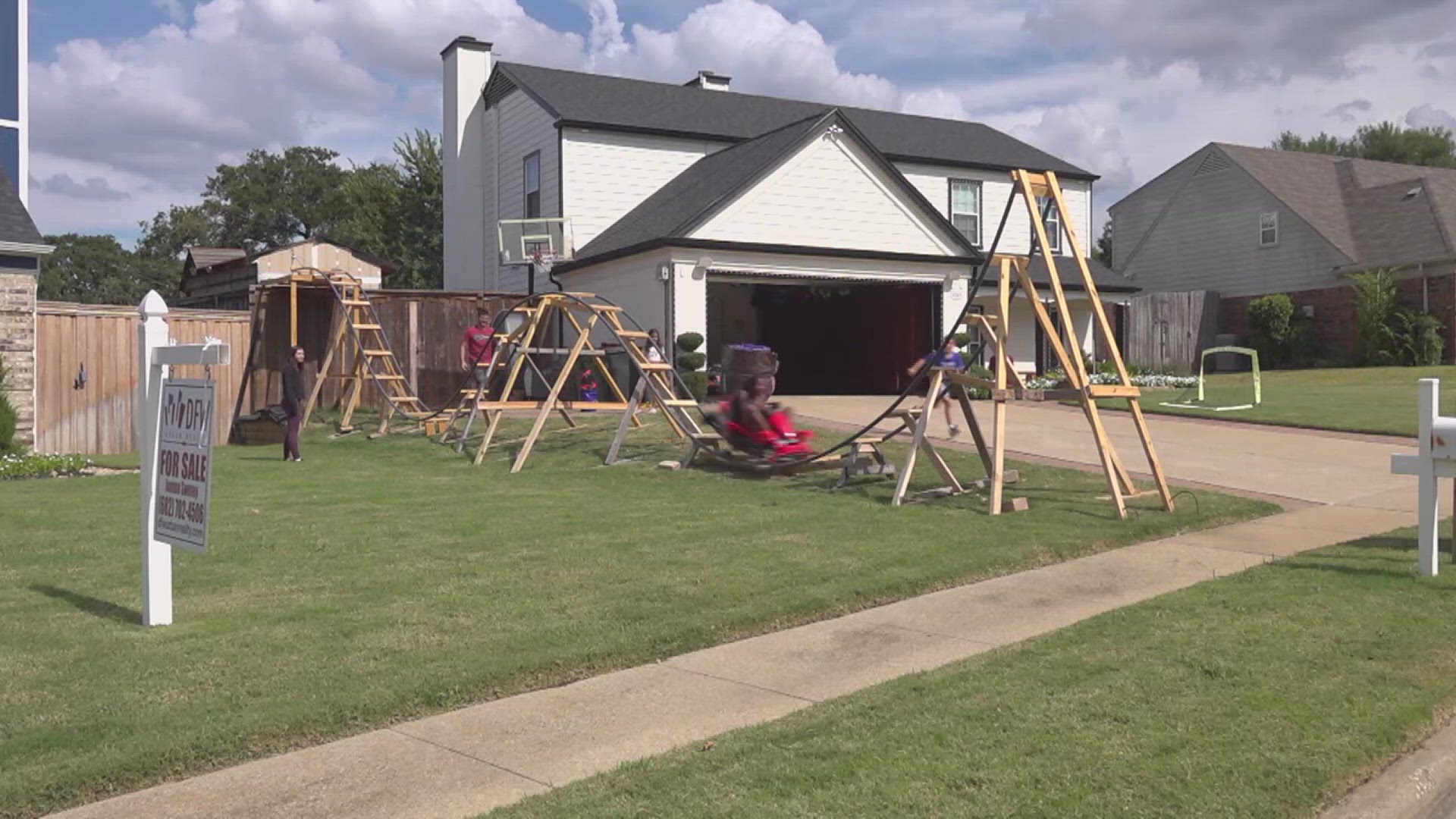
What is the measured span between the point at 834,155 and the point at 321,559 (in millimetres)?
18000

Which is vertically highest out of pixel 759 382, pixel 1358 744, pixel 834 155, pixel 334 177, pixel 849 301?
pixel 334 177

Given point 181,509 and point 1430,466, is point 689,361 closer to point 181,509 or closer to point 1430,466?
point 1430,466

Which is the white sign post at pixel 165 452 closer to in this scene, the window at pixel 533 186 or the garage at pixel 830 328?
the garage at pixel 830 328

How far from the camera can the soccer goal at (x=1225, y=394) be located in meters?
21.7

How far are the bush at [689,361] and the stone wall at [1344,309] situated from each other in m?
20.0

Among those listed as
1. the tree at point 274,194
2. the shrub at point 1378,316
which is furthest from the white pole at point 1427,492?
the tree at point 274,194

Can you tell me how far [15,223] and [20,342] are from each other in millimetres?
1712

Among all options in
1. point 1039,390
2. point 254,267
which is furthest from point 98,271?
point 1039,390

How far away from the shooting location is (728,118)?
3009cm

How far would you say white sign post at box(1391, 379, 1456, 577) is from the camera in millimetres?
8414

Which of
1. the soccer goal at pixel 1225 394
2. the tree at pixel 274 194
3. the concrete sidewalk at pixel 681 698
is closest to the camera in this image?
the concrete sidewalk at pixel 681 698

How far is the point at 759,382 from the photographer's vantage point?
12750 millimetres

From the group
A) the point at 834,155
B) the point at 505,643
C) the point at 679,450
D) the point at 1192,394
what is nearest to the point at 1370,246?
the point at 1192,394

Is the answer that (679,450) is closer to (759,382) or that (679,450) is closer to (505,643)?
(759,382)
